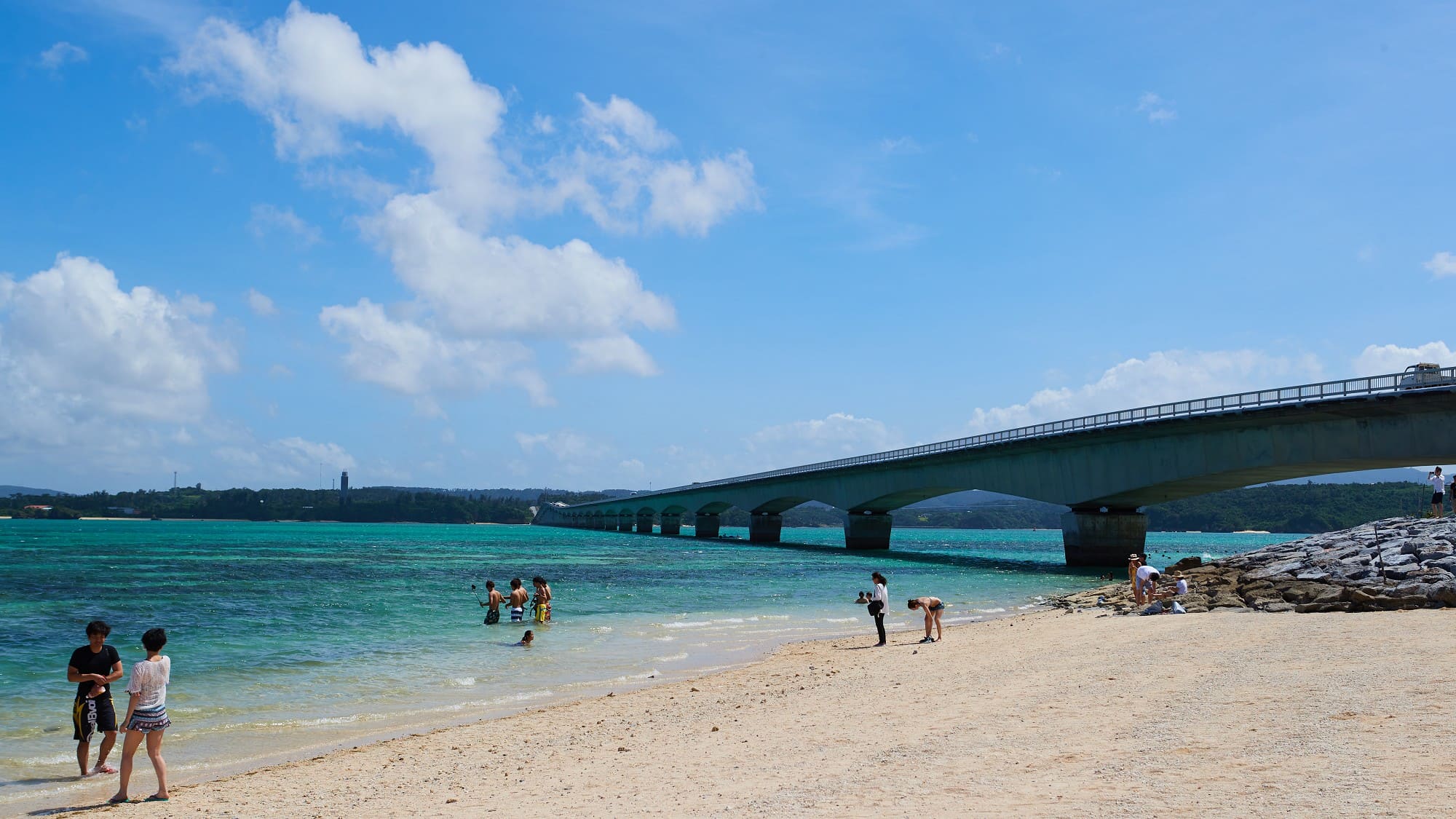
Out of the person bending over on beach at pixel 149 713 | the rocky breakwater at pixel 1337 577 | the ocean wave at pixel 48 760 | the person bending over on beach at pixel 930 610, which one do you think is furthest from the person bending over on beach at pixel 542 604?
the person bending over on beach at pixel 149 713

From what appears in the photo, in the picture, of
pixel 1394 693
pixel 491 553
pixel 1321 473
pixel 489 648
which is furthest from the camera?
pixel 491 553

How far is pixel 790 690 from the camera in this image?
14.4 metres

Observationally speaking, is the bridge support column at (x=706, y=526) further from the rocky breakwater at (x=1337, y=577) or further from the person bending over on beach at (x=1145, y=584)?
the person bending over on beach at (x=1145, y=584)

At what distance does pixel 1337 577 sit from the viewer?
24719 millimetres

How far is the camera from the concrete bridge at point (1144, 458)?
1512 inches

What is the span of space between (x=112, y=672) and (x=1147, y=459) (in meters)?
47.8

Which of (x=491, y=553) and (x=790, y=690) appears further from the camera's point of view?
(x=491, y=553)

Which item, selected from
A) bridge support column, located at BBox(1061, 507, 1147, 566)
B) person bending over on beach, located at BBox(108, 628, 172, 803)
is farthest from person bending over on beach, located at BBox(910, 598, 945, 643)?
bridge support column, located at BBox(1061, 507, 1147, 566)

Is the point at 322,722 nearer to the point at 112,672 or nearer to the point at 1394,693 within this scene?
the point at 112,672

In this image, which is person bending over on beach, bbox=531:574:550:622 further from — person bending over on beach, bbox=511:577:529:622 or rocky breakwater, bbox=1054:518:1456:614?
rocky breakwater, bbox=1054:518:1456:614

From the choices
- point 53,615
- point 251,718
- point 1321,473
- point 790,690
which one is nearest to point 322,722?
point 251,718

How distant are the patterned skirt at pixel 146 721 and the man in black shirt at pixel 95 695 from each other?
122cm

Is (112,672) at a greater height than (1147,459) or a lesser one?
lesser

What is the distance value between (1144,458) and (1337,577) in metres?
25.3
